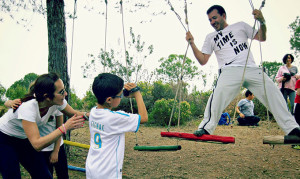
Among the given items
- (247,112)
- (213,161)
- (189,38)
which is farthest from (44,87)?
(247,112)

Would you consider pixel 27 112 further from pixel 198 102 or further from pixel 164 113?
pixel 198 102

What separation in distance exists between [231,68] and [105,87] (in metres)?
1.86

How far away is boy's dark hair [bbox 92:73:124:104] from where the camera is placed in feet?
5.59

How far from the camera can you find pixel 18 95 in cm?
1026

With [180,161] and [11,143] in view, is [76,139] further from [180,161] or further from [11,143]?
[11,143]

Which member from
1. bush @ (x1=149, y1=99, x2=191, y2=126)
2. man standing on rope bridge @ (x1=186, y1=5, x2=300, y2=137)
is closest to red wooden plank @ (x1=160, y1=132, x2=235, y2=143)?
man standing on rope bridge @ (x1=186, y1=5, x2=300, y2=137)

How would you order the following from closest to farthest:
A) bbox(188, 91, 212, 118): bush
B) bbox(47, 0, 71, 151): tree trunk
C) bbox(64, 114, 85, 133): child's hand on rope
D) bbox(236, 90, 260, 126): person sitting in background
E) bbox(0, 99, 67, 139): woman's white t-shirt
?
bbox(64, 114, 85, 133): child's hand on rope → bbox(0, 99, 67, 139): woman's white t-shirt → bbox(47, 0, 71, 151): tree trunk → bbox(236, 90, 260, 126): person sitting in background → bbox(188, 91, 212, 118): bush

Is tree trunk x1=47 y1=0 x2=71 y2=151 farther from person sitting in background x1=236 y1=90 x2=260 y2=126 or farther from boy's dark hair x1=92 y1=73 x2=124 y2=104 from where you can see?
person sitting in background x1=236 y1=90 x2=260 y2=126

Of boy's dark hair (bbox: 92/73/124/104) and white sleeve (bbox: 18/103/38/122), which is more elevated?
boy's dark hair (bbox: 92/73/124/104)

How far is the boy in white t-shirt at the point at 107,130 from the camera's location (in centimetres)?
165

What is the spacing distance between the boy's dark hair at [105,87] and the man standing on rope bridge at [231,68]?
1383mm

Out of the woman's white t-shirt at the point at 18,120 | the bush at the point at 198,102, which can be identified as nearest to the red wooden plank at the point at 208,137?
the woman's white t-shirt at the point at 18,120

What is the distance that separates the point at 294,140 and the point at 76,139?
215 inches

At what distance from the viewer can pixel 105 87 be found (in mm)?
1702
